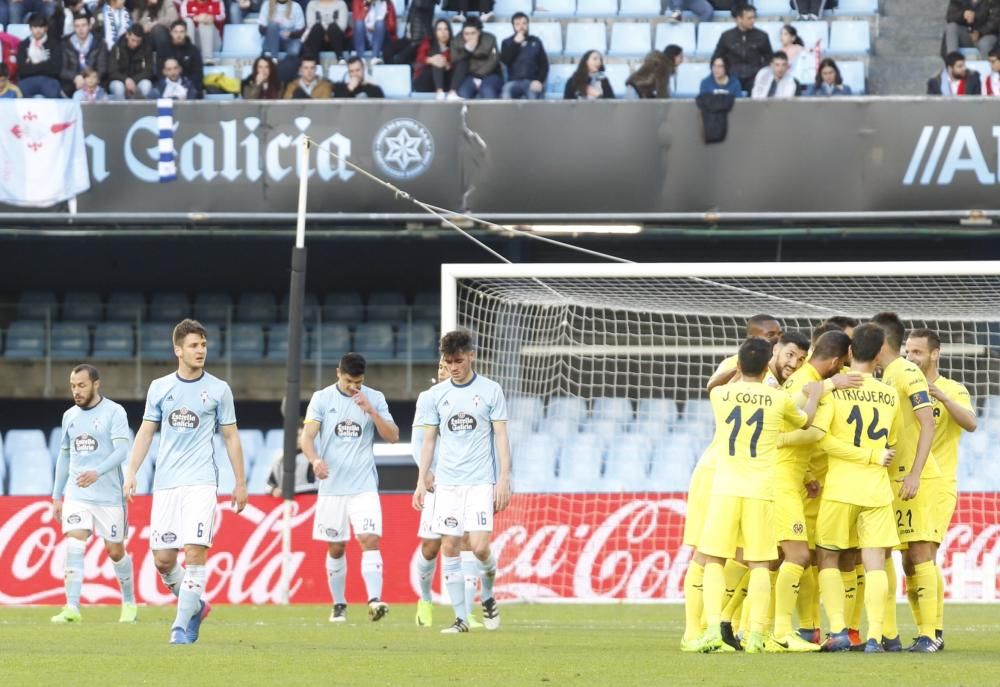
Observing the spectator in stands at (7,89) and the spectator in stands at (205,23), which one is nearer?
the spectator in stands at (7,89)

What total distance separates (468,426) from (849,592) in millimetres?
2929

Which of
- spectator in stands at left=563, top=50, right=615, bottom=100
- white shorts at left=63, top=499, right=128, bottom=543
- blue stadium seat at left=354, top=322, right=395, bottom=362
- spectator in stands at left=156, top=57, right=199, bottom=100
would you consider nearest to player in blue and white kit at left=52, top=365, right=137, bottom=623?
white shorts at left=63, top=499, right=128, bottom=543

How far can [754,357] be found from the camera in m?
8.77

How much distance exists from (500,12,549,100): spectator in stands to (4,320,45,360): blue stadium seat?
262 inches

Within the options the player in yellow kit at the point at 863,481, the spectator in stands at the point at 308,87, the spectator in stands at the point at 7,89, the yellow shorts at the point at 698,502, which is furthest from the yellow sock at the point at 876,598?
the spectator in stands at the point at 7,89

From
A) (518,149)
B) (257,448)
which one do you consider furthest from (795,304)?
(257,448)

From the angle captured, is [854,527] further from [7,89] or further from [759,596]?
[7,89]

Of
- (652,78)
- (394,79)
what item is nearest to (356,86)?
(394,79)

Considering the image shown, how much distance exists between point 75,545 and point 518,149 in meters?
7.23

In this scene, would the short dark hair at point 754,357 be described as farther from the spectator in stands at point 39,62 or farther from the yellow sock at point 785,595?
the spectator in stands at point 39,62

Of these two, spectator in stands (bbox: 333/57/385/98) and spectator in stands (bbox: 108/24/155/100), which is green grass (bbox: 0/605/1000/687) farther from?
spectator in stands (bbox: 108/24/155/100)

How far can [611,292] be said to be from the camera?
17469 millimetres

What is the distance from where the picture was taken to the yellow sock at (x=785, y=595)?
9156 millimetres

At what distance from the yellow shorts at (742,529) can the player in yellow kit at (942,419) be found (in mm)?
1135
